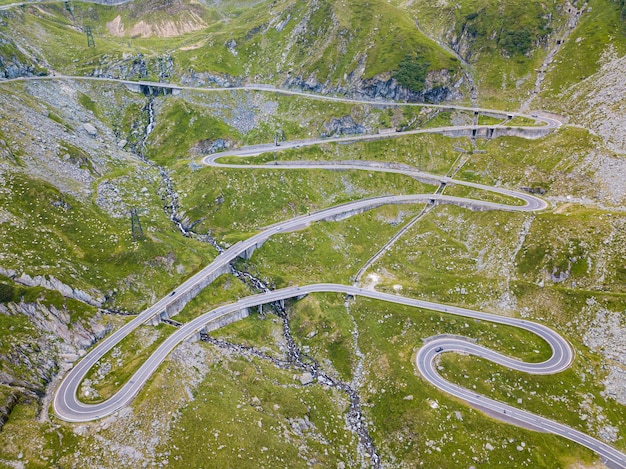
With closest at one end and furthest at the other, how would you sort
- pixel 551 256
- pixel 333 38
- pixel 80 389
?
pixel 80 389 < pixel 551 256 < pixel 333 38

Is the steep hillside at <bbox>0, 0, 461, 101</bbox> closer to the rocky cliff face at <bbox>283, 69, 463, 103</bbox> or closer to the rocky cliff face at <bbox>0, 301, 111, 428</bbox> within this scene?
the rocky cliff face at <bbox>283, 69, 463, 103</bbox>

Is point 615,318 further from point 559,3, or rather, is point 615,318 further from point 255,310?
point 559,3

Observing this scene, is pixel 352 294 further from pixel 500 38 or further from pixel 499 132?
pixel 500 38

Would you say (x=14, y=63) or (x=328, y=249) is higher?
(x=14, y=63)

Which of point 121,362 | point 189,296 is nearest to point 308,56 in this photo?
point 189,296

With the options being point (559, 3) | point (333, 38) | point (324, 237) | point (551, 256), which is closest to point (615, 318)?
point (551, 256)

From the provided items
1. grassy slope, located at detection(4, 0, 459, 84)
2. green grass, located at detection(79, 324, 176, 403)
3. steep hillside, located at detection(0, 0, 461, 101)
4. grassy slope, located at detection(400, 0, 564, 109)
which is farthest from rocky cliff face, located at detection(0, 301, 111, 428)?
grassy slope, located at detection(400, 0, 564, 109)

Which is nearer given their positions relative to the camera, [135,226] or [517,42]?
[135,226]

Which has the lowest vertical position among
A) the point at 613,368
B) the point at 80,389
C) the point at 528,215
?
the point at 80,389
